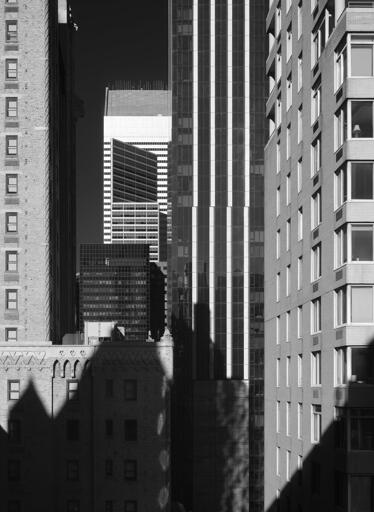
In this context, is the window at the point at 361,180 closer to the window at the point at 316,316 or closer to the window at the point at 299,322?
the window at the point at 316,316

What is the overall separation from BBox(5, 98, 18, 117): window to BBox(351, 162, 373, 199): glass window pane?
6504cm

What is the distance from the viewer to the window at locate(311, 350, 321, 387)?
151 feet

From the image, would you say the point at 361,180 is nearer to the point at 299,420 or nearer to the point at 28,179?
the point at 299,420

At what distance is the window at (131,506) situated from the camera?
3617 inches

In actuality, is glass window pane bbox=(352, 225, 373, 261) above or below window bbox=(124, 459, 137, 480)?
above

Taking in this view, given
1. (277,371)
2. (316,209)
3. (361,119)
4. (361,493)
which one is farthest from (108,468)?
(361,119)

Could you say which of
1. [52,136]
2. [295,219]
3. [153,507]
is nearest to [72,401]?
[153,507]

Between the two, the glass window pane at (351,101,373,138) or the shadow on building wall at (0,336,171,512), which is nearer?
the glass window pane at (351,101,373,138)

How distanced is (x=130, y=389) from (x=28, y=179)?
2475 centimetres

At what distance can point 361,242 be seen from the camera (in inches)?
1603

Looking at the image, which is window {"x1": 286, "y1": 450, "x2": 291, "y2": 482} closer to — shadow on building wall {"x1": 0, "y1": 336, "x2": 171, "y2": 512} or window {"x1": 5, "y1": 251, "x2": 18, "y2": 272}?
shadow on building wall {"x1": 0, "y1": 336, "x2": 171, "y2": 512}

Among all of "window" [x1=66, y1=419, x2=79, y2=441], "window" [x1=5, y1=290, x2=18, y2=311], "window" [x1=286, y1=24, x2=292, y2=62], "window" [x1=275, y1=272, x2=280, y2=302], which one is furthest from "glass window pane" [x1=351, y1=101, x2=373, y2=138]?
"window" [x1=5, y1=290, x2=18, y2=311]

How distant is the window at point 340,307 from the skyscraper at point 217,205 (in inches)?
5726

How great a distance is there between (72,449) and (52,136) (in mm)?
34022
